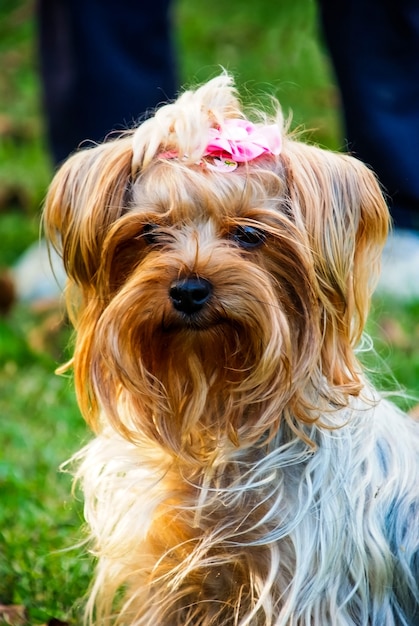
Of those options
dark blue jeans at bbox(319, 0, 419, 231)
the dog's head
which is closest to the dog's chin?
the dog's head

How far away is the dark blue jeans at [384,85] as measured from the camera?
4.52 meters

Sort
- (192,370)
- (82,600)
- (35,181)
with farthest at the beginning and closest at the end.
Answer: (35,181) < (82,600) < (192,370)

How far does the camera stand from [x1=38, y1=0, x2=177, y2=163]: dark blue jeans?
4.71 m

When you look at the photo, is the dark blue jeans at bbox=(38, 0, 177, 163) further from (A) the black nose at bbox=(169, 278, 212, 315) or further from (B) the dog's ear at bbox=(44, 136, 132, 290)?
(A) the black nose at bbox=(169, 278, 212, 315)

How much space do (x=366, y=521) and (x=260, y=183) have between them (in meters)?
0.82

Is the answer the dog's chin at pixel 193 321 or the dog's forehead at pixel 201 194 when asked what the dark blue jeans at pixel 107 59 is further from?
the dog's chin at pixel 193 321

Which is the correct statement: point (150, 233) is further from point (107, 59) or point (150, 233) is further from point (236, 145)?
point (107, 59)

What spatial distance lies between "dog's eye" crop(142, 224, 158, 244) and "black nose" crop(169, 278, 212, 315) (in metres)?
0.18

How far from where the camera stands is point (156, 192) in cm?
263

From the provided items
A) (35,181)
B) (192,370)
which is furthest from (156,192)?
(35,181)

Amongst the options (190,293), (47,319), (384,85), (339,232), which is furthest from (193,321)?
(47,319)

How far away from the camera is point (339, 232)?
262cm

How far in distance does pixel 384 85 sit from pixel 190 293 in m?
2.44

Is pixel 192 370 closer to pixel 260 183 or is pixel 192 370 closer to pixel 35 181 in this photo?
pixel 260 183
